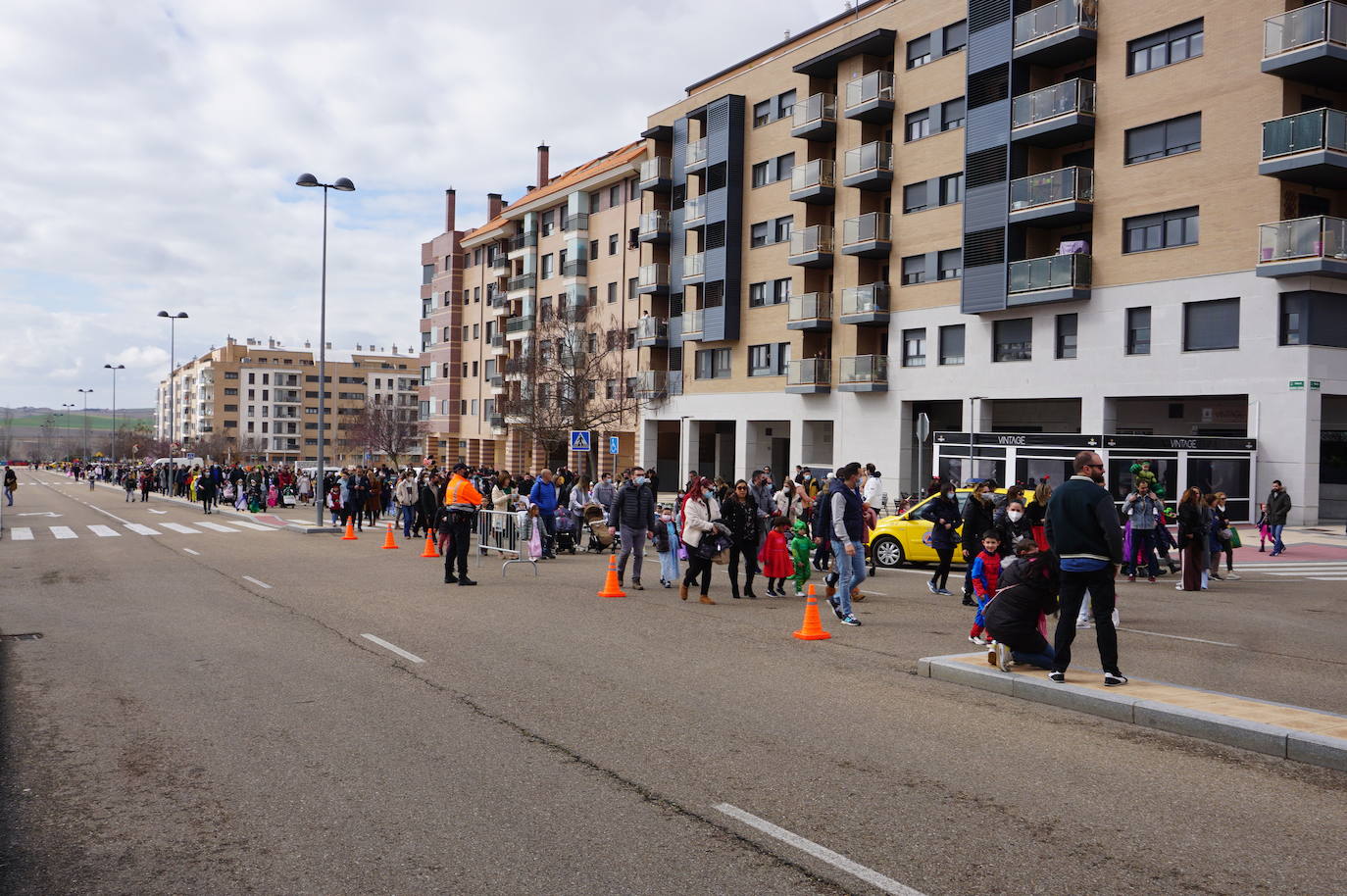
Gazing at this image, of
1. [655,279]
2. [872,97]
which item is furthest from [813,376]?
[655,279]

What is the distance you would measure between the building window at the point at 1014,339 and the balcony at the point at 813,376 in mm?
7941

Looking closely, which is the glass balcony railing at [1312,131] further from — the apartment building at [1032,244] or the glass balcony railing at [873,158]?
the glass balcony railing at [873,158]

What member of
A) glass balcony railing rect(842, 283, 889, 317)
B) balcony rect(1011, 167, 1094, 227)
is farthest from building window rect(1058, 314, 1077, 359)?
glass balcony railing rect(842, 283, 889, 317)

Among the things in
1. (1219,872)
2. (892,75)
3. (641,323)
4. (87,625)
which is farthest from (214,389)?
(1219,872)

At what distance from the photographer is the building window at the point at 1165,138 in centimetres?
2962

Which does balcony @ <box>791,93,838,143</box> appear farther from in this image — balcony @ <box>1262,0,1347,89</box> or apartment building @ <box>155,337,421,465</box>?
apartment building @ <box>155,337,421,465</box>

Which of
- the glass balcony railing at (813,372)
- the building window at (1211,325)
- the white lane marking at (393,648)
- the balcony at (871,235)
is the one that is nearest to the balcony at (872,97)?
the balcony at (871,235)

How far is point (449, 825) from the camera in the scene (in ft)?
16.9

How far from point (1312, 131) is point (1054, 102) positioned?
800cm

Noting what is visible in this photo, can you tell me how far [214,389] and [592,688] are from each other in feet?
522

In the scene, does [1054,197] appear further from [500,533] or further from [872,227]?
[500,533]

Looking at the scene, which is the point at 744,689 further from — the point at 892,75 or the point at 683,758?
the point at 892,75

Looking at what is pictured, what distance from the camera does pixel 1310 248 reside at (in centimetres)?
2661

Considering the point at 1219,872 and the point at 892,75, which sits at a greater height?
the point at 892,75
